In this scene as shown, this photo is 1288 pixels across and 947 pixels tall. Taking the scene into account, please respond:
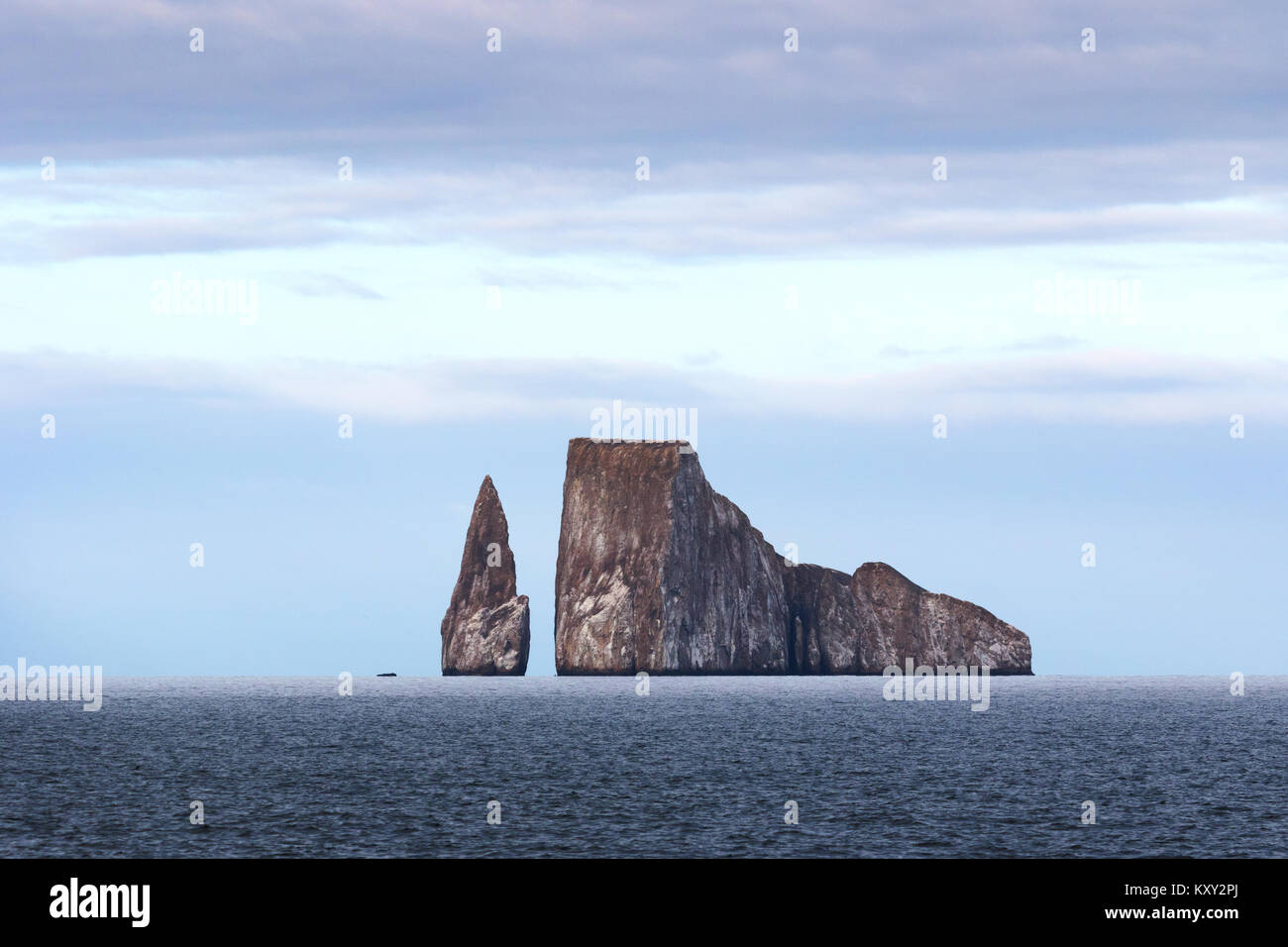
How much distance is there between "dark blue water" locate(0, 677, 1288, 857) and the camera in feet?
175

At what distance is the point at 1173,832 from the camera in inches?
2234

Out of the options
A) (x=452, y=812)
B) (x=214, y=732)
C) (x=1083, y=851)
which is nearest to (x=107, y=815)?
(x=452, y=812)

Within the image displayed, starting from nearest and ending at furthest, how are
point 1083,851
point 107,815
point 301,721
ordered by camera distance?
point 1083,851
point 107,815
point 301,721

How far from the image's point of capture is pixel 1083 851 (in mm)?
50875

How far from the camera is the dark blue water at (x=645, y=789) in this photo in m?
53.3

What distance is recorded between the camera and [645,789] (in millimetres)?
71875
